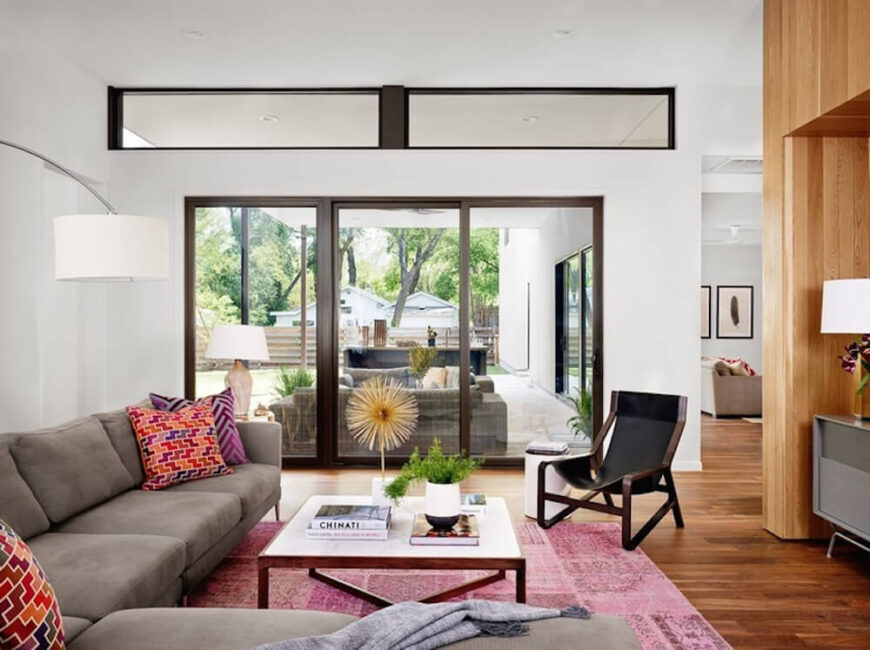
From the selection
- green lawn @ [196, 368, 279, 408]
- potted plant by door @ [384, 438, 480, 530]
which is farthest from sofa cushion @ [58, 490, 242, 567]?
green lawn @ [196, 368, 279, 408]

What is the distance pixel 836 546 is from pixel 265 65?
187 inches

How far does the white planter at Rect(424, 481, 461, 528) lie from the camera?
9.27 feet

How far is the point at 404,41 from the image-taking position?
15.4 feet

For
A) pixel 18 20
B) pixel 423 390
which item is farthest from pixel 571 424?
pixel 18 20

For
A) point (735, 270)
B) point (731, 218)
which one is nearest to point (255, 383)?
point (731, 218)

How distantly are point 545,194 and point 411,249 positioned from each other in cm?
114

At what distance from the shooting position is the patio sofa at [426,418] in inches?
225

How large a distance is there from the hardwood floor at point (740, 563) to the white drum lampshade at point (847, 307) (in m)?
1.17

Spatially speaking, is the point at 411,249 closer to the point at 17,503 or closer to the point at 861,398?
the point at 861,398

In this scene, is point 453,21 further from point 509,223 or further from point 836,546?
point 836,546

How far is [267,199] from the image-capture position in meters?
5.68

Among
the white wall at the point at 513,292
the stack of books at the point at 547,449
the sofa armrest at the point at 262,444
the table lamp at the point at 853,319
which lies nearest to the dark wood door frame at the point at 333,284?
the white wall at the point at 513,292

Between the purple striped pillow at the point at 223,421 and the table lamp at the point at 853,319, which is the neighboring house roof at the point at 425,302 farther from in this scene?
the table lamp at the point at 853,319

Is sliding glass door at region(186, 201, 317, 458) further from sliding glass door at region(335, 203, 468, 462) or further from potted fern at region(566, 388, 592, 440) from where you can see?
potted fern at region(566, 388, 592, 440)
